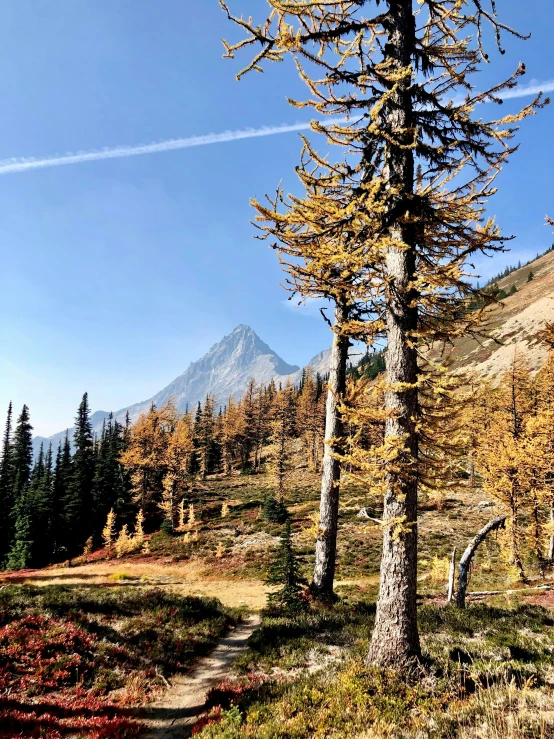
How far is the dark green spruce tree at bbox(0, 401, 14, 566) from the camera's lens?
4981 cm

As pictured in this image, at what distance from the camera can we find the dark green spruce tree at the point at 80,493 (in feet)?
153

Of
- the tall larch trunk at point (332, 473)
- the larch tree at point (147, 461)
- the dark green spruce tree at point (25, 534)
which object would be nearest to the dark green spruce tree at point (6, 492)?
the dark green spruce tree at point (25, 534)

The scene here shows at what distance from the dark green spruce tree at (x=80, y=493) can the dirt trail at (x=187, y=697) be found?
43.6m

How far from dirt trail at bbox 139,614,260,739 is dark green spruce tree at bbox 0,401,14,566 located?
51.4 metres

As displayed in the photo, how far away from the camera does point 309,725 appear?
4988 millimetres

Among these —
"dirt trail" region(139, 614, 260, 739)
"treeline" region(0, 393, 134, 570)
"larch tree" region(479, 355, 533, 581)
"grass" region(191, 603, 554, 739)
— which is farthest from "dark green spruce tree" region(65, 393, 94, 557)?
"grass" region(191, 603, 554, 739)

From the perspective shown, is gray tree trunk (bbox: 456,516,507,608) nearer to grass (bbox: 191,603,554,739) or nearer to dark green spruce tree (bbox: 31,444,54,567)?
grass (bbox: 191,603,554,739)

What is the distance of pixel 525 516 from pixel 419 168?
38.5 meters

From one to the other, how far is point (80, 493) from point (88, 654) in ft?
155

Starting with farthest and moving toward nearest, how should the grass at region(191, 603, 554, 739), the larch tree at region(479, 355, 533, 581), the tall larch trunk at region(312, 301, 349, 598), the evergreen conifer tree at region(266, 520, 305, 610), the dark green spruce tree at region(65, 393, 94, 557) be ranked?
the dark green spruce tree at region(65, 393, 94, 557)
the larch tree at region(479, 355, 533, 581)
the evergreen conifer tree at region(266, 520, 305, 610)
the tall larch trunk at region(312, 301, 349, 598)
the grass at region(191, 603, 554, 739)

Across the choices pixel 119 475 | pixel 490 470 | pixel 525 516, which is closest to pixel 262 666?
pixel 490 470

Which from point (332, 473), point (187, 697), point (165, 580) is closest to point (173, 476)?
point (165, 580)

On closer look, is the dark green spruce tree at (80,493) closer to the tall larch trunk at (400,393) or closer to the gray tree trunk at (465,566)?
the gray tree trunk at (465,566)

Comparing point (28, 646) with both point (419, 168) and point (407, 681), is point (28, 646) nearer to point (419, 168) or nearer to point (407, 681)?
point (407, 681)
